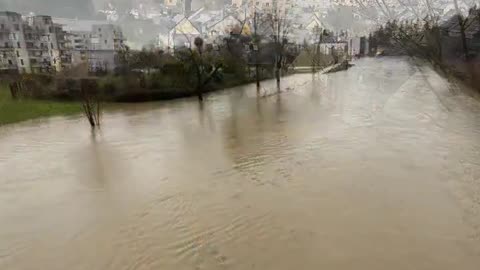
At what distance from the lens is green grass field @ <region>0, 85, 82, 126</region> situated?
11.7 meters

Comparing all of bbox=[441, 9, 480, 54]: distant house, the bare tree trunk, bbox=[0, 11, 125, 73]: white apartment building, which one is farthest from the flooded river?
bbox=[0, 11, 125, 73]: white apartment building

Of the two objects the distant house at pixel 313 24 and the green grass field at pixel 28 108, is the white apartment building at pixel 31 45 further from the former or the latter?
the distant house at pixel 313 24

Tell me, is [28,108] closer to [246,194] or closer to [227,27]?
[246,194]

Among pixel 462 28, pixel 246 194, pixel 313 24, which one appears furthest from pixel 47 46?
pixel 313 24

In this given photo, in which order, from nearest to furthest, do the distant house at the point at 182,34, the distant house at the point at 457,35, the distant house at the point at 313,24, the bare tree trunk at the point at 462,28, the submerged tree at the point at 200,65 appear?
the bare tree trunk at the point at 462,28 < the distant house at the point at 457,35 < the submerged tree at the point at 200,65 < the distant house at the point at 182,34 < the distant house at the point at 313,24

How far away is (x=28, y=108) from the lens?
12.8 metres

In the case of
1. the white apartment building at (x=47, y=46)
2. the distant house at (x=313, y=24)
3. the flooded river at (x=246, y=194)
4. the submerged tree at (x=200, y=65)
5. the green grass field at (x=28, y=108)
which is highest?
the distant house at (x=313, y=24)

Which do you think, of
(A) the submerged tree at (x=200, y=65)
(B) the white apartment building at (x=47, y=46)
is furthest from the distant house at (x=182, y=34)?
(B) the white apartment building at (x=47, y=46)

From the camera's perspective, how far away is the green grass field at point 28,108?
11680 millimetres

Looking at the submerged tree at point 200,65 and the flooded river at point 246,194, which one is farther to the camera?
the submerged tree at point 200,65

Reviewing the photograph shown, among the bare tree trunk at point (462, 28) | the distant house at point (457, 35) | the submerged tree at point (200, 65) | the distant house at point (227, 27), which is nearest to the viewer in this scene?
the bare tree trunk at point (462, 28)

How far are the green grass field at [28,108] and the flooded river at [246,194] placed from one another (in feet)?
4.84

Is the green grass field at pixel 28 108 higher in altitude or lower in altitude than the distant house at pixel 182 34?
lower

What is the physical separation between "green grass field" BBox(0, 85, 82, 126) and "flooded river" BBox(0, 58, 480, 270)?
1476 millimetres
